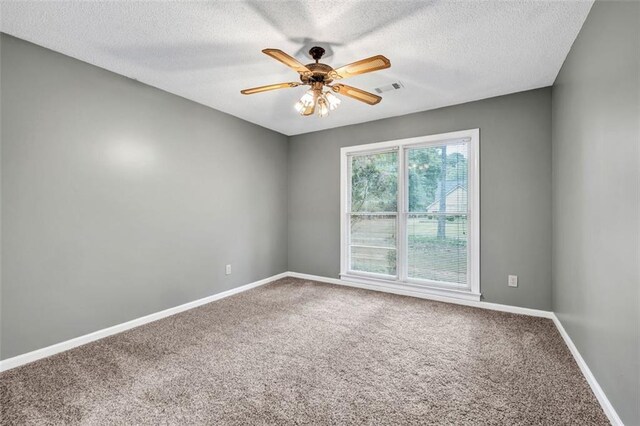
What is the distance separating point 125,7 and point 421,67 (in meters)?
2.41

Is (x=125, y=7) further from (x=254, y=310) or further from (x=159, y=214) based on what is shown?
(x=254, y=310)

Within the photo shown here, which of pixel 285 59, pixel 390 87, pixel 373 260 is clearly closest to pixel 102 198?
pixel 285 59

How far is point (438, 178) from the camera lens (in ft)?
12.8

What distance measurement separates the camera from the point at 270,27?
6.96ft

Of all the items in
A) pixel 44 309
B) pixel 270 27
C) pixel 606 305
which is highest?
pixel 270 27

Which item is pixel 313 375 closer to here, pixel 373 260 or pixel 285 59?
pixel 285 59

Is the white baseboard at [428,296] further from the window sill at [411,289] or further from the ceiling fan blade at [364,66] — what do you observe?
the ceiling fan blade at [364,66]

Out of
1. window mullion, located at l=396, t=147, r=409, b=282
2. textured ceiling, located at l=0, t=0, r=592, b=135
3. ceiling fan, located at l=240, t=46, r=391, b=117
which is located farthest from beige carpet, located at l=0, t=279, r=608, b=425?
textured ceiling, located at l=0, t=0, r=592, b=135

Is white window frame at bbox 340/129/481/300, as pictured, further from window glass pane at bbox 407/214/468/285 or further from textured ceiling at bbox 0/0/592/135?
textured ceiling at bbox 0/0/592/135

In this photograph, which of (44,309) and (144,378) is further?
(44,309)

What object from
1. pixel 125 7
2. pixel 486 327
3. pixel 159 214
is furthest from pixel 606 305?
pixel 159 214

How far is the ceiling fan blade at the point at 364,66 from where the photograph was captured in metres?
1.90

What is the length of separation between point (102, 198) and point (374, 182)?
3401mm

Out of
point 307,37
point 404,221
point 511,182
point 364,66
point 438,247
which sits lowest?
point 438,247
